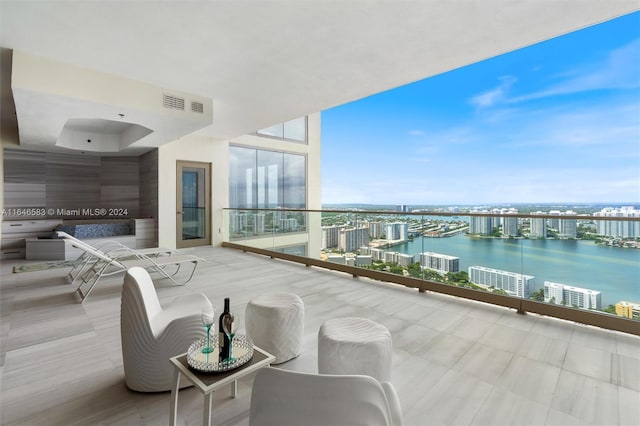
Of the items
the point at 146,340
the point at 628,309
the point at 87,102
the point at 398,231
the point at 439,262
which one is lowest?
the point at 628,309

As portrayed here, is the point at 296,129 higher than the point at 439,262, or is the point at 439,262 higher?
the point at 296,129

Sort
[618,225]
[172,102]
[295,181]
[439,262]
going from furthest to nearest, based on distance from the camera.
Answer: [295,181]
[172,102]
[439,262]
[618,225]

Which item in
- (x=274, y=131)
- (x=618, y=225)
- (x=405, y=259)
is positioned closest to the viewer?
(x=618, y=225)

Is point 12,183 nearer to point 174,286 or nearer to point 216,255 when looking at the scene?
point 216,255

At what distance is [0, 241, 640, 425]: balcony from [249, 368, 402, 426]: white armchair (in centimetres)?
98

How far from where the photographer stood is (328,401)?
844 millimetres

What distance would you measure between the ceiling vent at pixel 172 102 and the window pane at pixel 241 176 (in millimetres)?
3945

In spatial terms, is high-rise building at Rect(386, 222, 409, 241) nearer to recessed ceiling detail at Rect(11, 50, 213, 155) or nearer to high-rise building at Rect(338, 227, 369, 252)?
high-rise building at Rect(338, 227, 369, 252)

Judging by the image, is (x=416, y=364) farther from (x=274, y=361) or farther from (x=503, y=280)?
(x=503, y=280)

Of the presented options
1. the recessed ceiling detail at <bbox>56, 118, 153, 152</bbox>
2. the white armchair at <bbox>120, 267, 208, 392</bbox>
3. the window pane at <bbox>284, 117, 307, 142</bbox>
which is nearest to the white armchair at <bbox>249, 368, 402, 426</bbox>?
the white armchair at <bbox>120, 267, 208, 392</bbox>

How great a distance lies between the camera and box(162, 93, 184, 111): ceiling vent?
4.53 meters

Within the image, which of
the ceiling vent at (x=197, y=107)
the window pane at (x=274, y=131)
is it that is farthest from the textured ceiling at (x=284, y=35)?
the window pane at (x=274, y=131)

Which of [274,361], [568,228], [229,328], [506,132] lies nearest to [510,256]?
[568,228]

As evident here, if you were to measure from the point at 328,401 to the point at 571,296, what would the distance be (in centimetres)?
334
